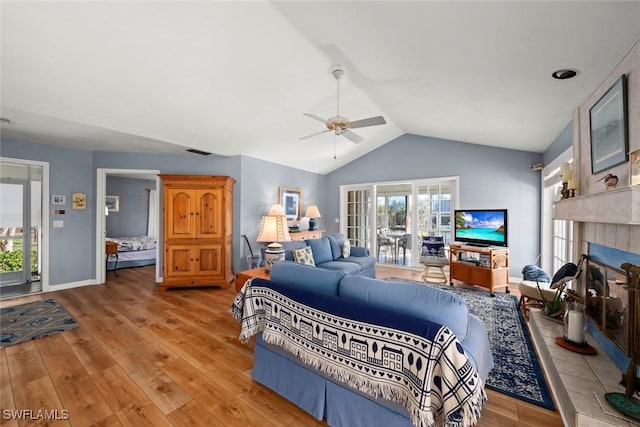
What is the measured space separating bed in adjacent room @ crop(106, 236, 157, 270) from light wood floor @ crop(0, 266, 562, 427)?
2.82 metres

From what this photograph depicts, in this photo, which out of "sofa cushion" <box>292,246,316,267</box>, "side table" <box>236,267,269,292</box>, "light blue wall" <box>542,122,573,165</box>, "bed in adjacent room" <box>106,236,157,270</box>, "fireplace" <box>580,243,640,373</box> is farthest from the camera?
"bed in adjacent room" <box>106,236,157,270</box>

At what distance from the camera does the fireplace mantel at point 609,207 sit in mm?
1265

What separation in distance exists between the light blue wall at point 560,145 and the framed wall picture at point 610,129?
118cm

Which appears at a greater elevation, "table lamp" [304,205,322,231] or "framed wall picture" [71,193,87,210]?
"framed wall picture" [71,193,87,210]

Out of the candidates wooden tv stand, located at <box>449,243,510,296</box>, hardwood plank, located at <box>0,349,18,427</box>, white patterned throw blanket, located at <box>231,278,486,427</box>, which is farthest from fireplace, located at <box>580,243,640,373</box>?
hardwood plank, located at <box>0,349,18,427</box>

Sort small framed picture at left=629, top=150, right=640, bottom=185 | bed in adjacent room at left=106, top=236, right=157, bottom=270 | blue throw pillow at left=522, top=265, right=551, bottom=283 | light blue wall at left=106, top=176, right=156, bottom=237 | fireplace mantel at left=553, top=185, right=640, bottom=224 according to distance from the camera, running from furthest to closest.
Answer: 1. light blue wall at left=106, top=176, right=156, bottom=237
2. bed in adjacent room at left=106, top=236, right=157, bottom=270
3. blue throw pillow at left=522, top=265, right=551, bottom=283
4. small framed picture at left=629, top=150, right=640, bottom=185
5. fireplace mantel at left=553, top=185, right=640, bottom=224

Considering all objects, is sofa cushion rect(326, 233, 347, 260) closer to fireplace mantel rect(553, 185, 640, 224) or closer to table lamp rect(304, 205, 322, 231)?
table lamp rect(304, 205, 322, 231)

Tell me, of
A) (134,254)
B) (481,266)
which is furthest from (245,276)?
(134,254)

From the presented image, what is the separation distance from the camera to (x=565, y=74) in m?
→ 2.04

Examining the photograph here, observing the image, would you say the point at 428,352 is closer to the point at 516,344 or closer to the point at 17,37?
the point at 516,344

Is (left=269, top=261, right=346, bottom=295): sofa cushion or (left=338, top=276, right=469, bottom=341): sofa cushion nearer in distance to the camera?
(left=338, top=276, right=469, bottom=341): sofa cushion

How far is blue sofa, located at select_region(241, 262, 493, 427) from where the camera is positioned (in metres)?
1.32

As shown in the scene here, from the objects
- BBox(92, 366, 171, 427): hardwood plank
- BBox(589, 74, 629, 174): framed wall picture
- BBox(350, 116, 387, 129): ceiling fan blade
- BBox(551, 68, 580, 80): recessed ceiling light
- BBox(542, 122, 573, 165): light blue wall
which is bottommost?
BBox(92, 366, 171, 427): hardwood plank

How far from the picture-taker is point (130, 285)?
4543mm
